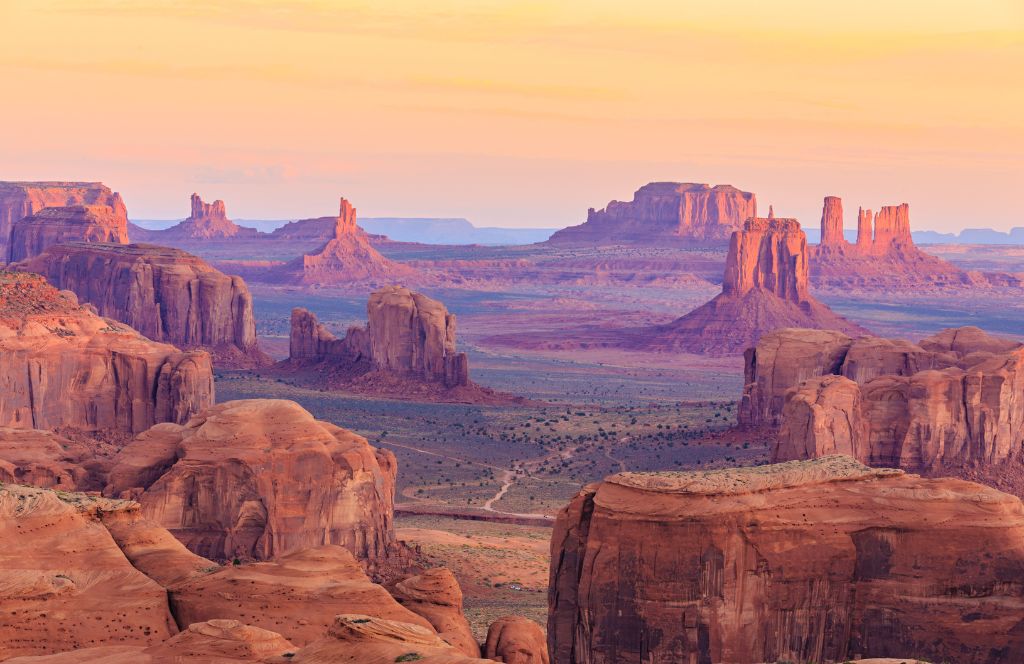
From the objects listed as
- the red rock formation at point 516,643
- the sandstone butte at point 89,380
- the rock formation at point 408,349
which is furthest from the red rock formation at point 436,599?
the rock formation at point 408,349

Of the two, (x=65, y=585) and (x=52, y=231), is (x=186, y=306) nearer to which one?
(x=52, y=231)

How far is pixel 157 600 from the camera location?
113 ft

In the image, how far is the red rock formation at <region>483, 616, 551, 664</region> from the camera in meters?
36.1

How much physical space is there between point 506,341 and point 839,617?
534ft

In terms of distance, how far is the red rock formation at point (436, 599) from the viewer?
36.9m

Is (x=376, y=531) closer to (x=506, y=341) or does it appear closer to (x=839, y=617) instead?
(x=839, y=617)

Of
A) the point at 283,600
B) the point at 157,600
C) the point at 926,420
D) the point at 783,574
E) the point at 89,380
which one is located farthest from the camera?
the point at 89,380

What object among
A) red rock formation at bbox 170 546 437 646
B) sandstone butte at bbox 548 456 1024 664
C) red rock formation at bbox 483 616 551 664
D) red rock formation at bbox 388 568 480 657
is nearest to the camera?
red rock formation at bbox 170 546 437 646

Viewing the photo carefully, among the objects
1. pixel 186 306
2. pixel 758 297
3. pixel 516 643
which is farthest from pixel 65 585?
pixel 758 297

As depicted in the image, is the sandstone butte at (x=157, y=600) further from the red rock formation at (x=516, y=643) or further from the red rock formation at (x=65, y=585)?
the red rock formation at (x=516, y=643)

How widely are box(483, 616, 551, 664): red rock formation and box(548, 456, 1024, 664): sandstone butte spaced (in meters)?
0.40

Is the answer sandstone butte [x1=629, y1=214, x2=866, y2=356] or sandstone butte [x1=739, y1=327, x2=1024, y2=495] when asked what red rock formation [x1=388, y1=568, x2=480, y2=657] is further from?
sandstone butte [x1=629, y1=214, x2=866, y2=356]

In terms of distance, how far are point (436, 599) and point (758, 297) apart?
489 ft

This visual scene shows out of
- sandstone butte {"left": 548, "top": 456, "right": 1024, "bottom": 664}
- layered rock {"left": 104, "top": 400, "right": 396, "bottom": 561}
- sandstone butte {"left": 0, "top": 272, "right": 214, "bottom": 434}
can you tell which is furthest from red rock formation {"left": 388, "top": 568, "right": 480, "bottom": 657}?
sandstone butte {"left": 0, "top": 272, "right": 214, "bottom": 434}
